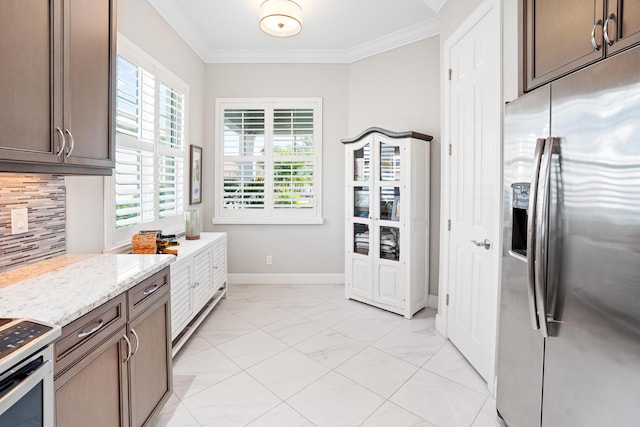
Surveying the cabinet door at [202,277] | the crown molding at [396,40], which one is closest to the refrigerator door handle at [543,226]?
the cabinet door at [202,277]

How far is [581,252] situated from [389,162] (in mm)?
2475

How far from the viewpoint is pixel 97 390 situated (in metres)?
1.39

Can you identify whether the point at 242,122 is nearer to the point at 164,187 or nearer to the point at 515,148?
the point at 164,187

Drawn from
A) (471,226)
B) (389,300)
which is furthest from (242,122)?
(471,226)

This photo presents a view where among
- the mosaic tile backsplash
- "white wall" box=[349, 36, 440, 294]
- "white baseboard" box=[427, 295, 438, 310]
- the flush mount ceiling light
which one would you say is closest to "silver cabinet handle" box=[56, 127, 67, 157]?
the mosaic tile backsplash

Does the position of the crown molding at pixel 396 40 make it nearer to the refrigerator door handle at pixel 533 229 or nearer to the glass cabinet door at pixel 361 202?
the glass cabinet door at pixel 361 202

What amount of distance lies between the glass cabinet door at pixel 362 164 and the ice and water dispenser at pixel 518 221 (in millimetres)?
2107

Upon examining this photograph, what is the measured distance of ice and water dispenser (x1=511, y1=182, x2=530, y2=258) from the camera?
5.73ft

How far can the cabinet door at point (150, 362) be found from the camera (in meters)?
1.64

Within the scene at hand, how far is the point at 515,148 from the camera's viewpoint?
1.76 meters

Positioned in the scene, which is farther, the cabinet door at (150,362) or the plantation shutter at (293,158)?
the plantation shutter at (293,158)

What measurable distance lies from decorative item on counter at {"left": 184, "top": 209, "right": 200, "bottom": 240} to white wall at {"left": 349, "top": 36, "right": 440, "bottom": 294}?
87.0 inches

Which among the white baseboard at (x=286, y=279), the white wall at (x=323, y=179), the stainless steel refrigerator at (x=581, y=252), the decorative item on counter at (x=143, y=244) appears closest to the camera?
the stainless steel refrigerator at (x=581, y=252)

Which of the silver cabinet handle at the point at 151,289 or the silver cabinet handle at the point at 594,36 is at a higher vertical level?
the silver cabinet handle at the point at 594,36
